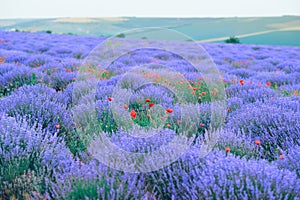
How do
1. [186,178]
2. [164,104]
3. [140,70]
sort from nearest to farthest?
[186,178], [164,104], [140,70]

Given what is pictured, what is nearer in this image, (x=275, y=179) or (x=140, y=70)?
(x=275, y=179)

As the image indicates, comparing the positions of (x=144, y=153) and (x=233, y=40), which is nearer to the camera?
(x=144, y=153)

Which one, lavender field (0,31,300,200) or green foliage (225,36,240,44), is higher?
lavender field (0,31,300,200)

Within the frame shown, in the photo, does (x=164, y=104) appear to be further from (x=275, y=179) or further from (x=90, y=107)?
(x=275, y=179)

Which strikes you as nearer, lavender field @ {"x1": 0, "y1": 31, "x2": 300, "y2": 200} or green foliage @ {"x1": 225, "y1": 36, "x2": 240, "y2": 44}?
lavender field @ {"x1": 0, "y1": 31, "x2": 300, "y2": 200}

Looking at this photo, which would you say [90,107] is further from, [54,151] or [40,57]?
[40,57]

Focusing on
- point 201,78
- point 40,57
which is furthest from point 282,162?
point 40,57

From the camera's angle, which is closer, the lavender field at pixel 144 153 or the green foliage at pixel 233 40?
the lavender field at pixel 144 153

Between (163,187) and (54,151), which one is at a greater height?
(54,151)

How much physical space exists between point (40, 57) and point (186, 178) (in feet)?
21.8

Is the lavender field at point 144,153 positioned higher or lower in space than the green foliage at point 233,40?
higher

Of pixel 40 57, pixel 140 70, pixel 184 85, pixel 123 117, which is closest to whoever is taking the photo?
pixel 123 117

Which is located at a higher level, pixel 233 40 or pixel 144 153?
pixel 144 153

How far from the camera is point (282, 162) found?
218 centimetres
